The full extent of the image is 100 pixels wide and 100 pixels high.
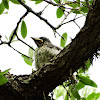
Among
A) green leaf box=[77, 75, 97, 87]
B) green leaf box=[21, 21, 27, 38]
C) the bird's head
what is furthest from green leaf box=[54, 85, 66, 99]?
the bird's head

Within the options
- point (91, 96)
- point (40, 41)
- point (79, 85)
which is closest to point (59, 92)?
point (79, 85)

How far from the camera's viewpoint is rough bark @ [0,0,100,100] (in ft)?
4.77

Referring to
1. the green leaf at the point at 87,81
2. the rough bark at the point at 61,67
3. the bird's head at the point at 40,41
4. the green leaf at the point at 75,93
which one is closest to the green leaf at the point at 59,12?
the rough bark at the point at 61,67

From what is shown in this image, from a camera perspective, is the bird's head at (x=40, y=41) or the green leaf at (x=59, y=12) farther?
the bird's head at (x=40, y=41)

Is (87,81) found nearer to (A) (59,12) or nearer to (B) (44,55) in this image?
(A) (59,12)

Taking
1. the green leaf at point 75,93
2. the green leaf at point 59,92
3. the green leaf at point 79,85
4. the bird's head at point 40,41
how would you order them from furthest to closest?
the bird's head at point 40,41, the green leaf at point 59,92, the green leaf at point 79,85, the green leaf at point 75,93

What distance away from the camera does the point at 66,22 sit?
2092 millimetres

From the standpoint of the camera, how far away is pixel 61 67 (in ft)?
5.19

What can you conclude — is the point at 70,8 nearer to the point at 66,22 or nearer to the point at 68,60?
the point at 66,22

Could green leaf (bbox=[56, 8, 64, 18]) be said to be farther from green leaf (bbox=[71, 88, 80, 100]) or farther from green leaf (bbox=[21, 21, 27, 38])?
green leaf (bbox=[71, 88, 80, 100])

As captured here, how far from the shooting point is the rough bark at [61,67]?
1455mm

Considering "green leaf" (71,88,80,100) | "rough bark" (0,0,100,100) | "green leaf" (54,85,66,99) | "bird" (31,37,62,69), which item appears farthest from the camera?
"bird" (31,37,62,69)

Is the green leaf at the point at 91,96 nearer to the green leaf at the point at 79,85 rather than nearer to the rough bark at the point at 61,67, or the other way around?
the green leaf at the point at 79,85

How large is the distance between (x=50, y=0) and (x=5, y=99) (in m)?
1.13
